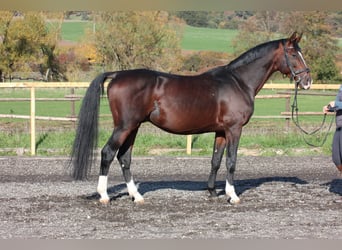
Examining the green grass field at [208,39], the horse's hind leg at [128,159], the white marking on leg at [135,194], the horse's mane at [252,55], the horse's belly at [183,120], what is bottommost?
the green grass field at [208,39]

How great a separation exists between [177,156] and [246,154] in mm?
1553

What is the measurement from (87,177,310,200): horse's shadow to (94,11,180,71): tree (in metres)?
20.7

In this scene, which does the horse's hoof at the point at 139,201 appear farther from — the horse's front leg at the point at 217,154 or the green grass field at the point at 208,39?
the green grass field at the point at 208,39

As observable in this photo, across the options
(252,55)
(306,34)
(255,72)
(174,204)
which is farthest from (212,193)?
(306,34)

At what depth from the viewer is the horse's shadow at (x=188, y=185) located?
768cm

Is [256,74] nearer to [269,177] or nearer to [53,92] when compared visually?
[269,177]

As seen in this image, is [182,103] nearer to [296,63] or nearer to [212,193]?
[212,193]

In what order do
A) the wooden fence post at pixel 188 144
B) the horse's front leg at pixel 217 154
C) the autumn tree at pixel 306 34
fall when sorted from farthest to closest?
the autumn tree at pixel 306 34 → the wooden fence post at pixel 188 144 → the horse's front leg at pixel 217 154

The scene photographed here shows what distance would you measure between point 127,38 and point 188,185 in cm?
2175

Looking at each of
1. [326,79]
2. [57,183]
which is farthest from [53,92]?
[57,183]

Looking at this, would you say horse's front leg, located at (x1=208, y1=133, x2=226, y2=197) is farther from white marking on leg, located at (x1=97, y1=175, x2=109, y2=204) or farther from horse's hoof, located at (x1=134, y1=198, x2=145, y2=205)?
white marking on leg, located at (x1=97, y1=175, x2=109, y2=204)

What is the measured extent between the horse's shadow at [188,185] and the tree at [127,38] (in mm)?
20723

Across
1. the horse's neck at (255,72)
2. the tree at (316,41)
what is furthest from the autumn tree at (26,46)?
the horse's neck at (255,72)

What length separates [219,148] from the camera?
7.34 m
